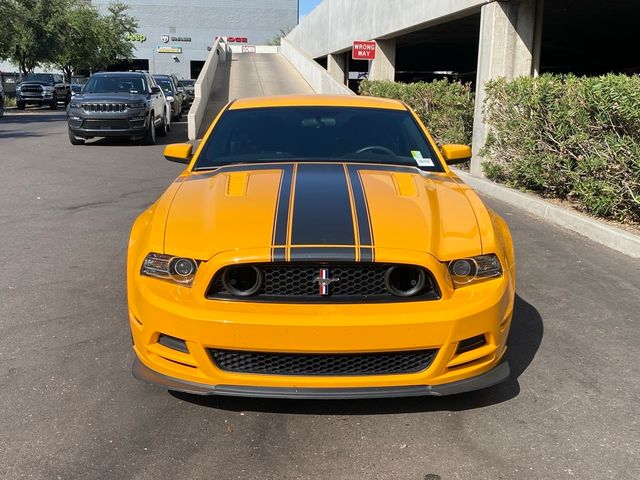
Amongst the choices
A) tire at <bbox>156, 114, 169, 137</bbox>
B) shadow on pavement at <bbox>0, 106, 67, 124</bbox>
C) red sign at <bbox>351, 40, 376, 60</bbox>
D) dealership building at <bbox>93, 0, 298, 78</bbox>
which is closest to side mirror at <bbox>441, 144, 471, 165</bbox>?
tire at <bbox>156, 114, 169, 137</bbox>

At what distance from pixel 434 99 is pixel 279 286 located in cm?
1181

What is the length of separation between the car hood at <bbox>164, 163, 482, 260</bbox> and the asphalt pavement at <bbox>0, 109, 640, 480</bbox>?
0.89 metres

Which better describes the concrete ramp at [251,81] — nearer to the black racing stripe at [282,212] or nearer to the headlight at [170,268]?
the black racing stripe at [282,212]

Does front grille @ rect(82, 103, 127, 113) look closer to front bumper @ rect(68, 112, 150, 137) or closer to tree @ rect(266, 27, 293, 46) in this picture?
front bumper @ rect(68, 112, 150, 137)

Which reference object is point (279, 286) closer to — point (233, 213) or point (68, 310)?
point (233, 213)

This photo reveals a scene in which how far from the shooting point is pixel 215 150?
4.52 m

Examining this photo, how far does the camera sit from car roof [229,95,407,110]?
487 cm

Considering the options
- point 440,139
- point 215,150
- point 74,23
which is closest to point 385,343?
point 215,150

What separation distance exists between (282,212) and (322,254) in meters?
0.44

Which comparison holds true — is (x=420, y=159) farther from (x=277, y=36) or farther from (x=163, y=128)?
(x=277, y=36)

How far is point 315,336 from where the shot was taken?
2.83 m

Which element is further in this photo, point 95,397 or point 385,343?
point 95,397

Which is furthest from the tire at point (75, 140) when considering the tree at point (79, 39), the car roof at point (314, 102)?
the tree at point (79, 39)

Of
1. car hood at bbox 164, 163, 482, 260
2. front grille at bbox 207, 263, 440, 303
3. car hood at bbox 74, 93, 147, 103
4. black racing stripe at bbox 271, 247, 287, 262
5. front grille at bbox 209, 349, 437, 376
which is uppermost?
car hood at bbox 74, 93, 147, 103
